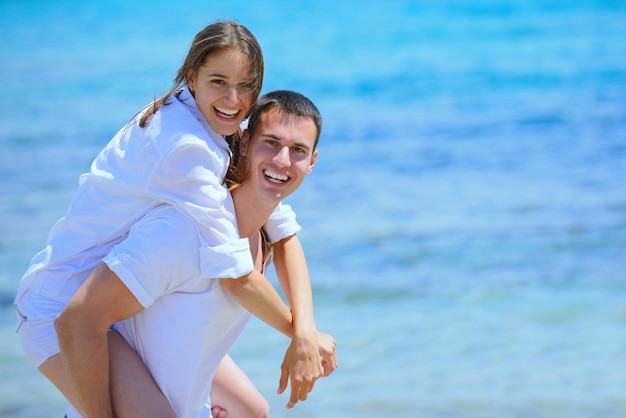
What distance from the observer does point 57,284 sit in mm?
3037

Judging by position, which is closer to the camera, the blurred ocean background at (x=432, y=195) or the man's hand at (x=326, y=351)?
the man's hand at (x=326, y=351)

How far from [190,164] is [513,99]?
38.5ft

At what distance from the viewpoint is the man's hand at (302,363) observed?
3.23m

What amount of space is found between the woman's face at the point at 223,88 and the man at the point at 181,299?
166 mm

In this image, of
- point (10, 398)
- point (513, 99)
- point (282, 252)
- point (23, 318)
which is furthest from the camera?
point (513, 99)

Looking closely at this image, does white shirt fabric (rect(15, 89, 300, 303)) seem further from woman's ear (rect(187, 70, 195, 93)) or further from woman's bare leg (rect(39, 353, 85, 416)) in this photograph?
woman's bare leg (rect(39, 353, 85, 416))

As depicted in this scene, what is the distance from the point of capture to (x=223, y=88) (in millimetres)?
3057

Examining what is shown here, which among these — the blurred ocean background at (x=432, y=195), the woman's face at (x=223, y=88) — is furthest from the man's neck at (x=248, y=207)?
the blurred ocean background at (x=432, y=195)

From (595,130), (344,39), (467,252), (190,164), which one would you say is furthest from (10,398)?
(344,39)

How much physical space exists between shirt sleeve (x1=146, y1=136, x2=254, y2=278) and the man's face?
9.5 inches

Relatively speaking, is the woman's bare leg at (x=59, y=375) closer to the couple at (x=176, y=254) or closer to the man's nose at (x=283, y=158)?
the couple at (x=176, y=254)

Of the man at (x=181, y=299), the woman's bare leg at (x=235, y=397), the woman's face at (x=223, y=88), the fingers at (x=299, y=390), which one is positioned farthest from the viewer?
the woman's bare leg at (x=235, y=397)

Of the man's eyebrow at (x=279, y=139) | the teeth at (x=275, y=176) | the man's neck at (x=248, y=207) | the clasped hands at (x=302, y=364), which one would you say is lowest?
the clasped hands at (x=302, y=364)

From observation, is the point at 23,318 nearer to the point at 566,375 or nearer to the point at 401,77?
the point at 566,375
